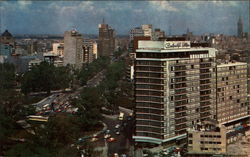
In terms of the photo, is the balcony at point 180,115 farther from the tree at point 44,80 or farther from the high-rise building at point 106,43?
the high-rise building at point 106,43

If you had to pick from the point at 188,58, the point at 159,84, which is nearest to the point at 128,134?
the point at 159,84

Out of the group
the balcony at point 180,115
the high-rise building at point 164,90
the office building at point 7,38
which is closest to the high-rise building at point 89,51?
the office building at point 7,38

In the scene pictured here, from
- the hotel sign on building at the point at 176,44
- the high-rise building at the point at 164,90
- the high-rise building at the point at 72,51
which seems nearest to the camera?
the high-rise building at the point at 164,90

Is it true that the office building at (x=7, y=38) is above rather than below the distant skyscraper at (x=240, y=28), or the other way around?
below

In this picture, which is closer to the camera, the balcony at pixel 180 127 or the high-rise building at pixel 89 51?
the balcony at pixel 180 127

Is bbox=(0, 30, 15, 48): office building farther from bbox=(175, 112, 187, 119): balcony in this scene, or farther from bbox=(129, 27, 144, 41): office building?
bbox=(175, 112, 187, 119): balcony

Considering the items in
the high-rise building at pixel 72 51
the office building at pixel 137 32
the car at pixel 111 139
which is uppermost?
the office building at pixel 137 32

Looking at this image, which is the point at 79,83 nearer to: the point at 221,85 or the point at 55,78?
the point at 55,78
